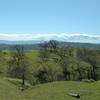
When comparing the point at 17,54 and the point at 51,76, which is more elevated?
the point at 17,54

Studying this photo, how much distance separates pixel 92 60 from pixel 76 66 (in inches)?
343

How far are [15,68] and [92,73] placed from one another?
4824 cm

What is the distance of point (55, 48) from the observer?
18588cm

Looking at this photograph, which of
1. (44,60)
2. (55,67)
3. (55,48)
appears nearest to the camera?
(55,67)

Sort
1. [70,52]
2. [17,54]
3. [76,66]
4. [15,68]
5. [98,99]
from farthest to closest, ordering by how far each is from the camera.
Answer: [70,52]
[76,66]
[17,54]
[15,68]
[98,99]

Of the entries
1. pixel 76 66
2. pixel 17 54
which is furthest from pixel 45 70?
pixel 76 66

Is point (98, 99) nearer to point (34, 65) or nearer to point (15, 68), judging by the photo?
point (15, 68)

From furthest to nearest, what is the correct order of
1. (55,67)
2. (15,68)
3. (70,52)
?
(70,52), (55,67), (15,68)

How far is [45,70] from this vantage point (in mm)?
112875

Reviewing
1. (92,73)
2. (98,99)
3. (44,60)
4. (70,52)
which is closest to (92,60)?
(92,73)

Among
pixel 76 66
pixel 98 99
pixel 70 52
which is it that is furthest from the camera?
pixel 70 52

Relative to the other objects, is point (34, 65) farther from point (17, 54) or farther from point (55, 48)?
point (55, 48)

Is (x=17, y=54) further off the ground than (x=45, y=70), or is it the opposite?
(x=17, y=54)

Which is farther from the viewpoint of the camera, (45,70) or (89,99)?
(45,70)
